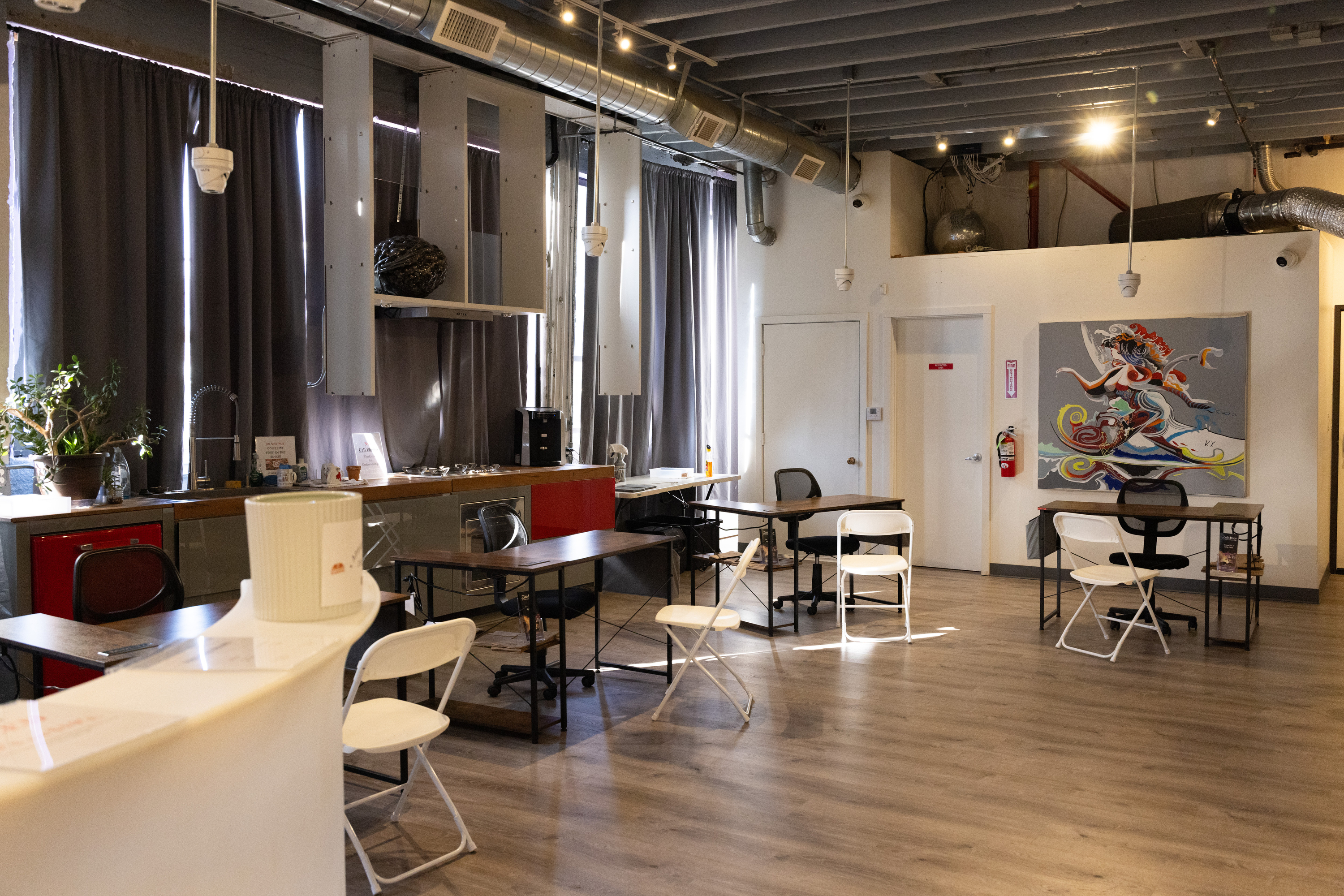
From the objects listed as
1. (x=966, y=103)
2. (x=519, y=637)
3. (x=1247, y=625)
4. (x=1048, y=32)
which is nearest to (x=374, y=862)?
(x=519, y=637)

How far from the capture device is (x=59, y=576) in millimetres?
Result: 4254

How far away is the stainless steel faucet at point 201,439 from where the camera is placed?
211 inches

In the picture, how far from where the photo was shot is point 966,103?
7648mm

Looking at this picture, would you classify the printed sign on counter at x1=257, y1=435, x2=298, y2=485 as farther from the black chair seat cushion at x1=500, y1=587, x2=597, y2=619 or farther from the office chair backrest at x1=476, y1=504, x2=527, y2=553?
the black chair seat cushion at x1=500, y1=587, x2=597, y2=619

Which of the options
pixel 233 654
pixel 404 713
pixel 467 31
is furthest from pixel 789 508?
pixel 233 654

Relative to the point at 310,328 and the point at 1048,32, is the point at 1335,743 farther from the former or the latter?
the point at 310,328

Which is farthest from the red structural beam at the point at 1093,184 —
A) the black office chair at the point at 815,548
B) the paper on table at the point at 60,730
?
the paper on table at the point at 60,730

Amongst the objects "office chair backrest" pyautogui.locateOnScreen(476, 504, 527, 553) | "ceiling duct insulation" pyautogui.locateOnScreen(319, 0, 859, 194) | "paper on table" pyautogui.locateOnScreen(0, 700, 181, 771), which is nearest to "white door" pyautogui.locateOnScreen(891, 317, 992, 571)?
"ceiling duct insulation" pyautogui.locateOnScreen(319, 0, 859, 194)

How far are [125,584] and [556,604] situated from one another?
6.29ft

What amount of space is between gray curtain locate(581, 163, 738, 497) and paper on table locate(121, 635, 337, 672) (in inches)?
255

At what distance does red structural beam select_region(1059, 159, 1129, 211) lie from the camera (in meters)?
9.05

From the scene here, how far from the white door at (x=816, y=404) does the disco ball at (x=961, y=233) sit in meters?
1.04

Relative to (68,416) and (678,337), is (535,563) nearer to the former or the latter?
(68,416)

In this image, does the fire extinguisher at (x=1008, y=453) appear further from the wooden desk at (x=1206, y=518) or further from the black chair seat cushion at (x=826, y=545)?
the black chair seat cushion at (x=826, y=545)
